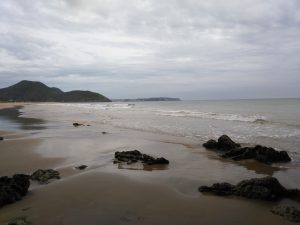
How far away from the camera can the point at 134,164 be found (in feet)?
31.8

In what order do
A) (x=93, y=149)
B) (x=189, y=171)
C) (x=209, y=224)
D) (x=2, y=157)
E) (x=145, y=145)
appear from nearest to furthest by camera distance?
(x=209, y=224) < (x=189, y=171) < (x=2, y=157) < (x=93, y=149) < (x=145, y=145)

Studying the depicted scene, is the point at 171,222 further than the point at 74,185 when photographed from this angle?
No

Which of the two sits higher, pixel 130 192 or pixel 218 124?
pixel 218 124

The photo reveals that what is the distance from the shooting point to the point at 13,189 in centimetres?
635

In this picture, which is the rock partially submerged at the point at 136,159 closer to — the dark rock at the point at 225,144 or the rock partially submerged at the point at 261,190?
the rock partially submerged at the point at 261,190

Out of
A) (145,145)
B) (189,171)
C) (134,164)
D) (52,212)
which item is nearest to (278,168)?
(189,171)

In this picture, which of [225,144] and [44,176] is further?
[225,144]

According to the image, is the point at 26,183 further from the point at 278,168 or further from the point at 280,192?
the point at 278,168

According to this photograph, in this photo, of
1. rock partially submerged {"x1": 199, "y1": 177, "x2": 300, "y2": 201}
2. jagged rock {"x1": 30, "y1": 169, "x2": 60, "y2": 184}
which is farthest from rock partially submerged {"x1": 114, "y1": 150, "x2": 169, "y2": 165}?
rock partially submerged {"x1": 199, "y1": 177, "x2": 300, "y2": 201}

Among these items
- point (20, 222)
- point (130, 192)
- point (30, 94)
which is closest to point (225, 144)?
point (130, 192)

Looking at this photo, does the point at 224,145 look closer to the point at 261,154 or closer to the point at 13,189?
the point at 261,154

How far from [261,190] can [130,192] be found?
9.29ft

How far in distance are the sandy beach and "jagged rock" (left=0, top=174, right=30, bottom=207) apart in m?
0.16

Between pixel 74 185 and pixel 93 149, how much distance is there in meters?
5.21
